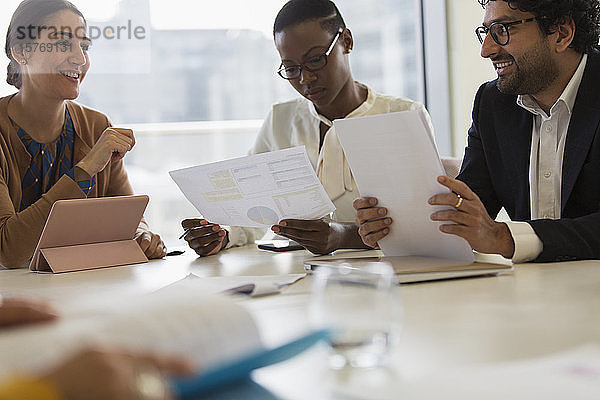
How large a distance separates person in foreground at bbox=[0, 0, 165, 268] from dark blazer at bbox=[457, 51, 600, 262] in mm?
993

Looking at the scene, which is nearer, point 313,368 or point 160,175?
point 313,368

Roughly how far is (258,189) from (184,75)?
2677 mm

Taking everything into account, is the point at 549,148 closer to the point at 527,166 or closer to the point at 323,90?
the point at 527,166

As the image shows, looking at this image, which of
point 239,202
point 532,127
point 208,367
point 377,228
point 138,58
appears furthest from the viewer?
point 138,58

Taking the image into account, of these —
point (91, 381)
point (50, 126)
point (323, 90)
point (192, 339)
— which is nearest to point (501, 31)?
point (323, 90)

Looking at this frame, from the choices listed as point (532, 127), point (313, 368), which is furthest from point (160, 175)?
point (313, 368)

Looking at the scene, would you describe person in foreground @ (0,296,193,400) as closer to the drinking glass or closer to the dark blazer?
the drinking glass

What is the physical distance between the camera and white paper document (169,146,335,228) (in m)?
1.67

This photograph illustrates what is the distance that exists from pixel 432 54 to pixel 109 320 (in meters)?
3.99

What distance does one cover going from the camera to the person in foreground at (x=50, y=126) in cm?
206

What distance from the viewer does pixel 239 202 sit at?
1.82 metres

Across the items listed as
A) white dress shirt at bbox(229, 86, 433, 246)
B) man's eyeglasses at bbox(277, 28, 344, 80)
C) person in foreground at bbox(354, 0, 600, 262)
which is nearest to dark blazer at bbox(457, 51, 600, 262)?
person in foreground at bbox(354, 0, 600, 262)

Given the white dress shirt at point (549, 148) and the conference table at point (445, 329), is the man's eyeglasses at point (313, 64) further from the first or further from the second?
the conference table at point (445, 329)

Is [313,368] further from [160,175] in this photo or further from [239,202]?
[160,175]
